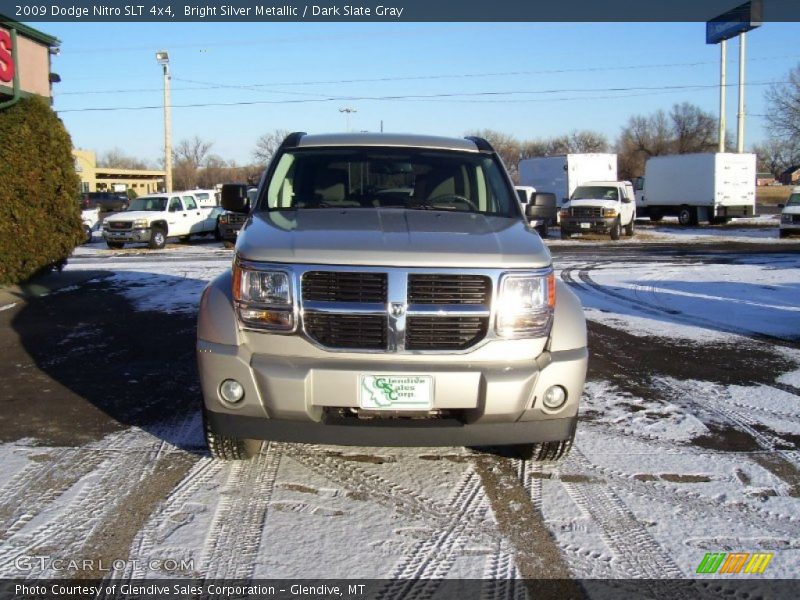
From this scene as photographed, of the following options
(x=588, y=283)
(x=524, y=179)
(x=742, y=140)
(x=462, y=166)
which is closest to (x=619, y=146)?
(x=742, y=140)

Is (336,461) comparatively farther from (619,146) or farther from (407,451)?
(619,146)

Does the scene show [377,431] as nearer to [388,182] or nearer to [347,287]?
[347,287]

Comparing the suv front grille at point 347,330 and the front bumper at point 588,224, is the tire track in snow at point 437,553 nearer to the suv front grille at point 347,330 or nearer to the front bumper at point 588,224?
the suv front grille at point 347,330

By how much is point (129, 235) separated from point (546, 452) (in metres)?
22.5

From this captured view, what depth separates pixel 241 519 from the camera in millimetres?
3750

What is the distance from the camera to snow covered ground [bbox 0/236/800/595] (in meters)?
3.37

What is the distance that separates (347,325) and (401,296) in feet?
1.05

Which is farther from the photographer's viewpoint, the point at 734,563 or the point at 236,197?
the point at 236,197

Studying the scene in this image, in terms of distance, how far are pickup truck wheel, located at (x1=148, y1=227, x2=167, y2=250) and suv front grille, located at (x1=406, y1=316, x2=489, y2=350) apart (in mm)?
22544

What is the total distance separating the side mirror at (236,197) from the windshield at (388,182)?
1.15 ft

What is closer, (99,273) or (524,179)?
(99,273)

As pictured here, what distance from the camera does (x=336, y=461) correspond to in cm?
458

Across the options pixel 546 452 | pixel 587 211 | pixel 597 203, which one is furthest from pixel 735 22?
pixel 546 452

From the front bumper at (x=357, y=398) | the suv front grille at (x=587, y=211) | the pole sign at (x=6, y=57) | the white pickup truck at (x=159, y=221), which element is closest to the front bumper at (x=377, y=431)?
the front bumper at (x=357, y=398)
